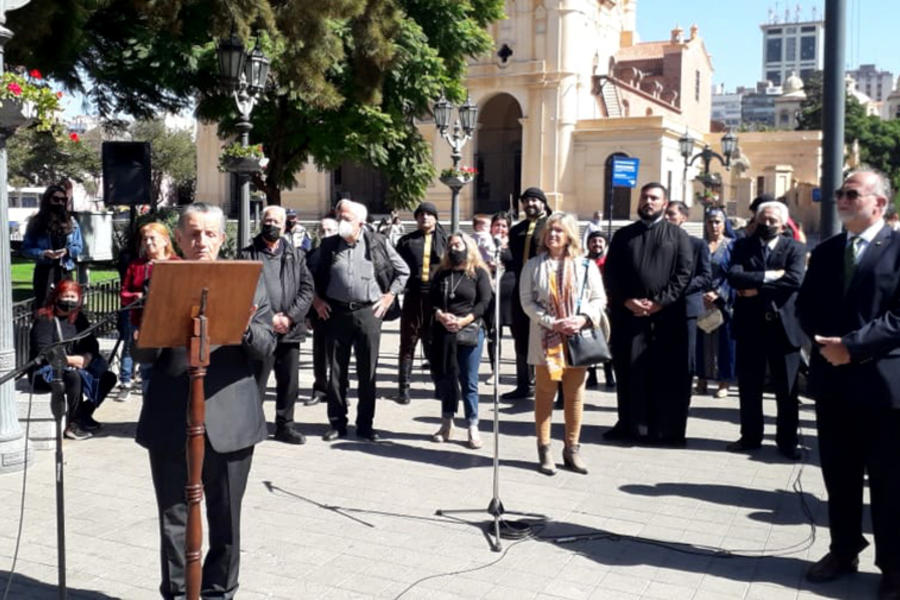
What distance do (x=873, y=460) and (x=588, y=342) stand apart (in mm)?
2594

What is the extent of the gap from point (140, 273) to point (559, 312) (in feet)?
12.0

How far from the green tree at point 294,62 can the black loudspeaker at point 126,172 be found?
5.03ft

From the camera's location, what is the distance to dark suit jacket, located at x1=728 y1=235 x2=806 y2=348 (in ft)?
26.8

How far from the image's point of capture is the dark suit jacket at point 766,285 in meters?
8.17

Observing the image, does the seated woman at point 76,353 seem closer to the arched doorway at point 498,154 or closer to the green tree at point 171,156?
the arched doorway at point 498,154

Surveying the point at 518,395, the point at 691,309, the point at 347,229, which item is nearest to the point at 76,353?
the point at 347,229

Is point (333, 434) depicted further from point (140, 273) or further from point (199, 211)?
point (199, 211)

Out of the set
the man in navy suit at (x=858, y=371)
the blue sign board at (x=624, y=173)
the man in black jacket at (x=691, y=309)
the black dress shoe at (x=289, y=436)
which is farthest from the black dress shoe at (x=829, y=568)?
the blue sign board at (x=624, y=173)

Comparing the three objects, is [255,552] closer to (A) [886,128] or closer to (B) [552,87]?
(B) [552,87]

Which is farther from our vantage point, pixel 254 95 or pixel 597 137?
pixel 597 137

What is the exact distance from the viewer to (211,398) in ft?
13.6

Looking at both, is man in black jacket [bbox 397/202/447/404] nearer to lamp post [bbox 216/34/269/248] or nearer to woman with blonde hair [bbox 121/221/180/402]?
lamp post [bbox 216/34/269/248]

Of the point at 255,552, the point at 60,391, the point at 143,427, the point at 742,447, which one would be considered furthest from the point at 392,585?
the point at 742,447

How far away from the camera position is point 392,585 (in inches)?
201
